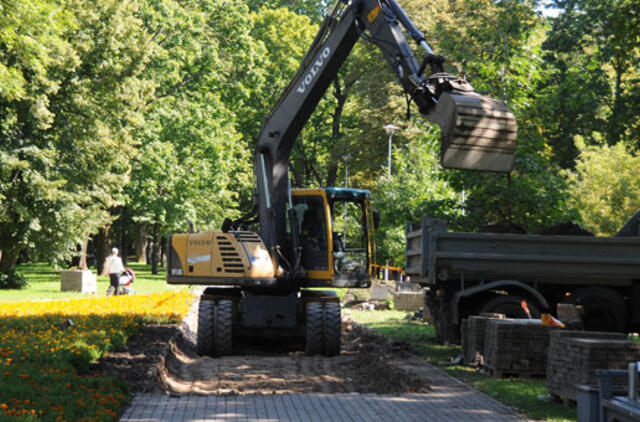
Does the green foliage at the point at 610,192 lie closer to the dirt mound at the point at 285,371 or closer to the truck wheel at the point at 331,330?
the dirt mound at the point at 285,371

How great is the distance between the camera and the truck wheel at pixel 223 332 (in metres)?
15.7

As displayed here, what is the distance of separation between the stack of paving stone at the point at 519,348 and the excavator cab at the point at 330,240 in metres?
5.07

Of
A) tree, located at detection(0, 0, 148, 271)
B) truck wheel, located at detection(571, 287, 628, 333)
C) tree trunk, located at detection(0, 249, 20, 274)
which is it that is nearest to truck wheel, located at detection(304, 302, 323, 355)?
truck wheel, located at detection(571, 287, 628, 333)

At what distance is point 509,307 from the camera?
566 inches

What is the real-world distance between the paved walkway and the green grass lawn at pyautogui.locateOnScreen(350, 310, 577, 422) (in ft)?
0.85

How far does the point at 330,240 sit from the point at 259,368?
3.15 meters

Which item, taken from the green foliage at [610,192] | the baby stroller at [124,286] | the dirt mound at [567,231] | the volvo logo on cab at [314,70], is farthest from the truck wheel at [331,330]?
the green foliage at [610,192]

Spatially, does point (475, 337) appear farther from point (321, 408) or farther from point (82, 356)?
point (82, 356)

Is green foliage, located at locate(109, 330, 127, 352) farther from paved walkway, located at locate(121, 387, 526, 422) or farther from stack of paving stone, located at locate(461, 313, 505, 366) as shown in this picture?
stack of paving stone, located at locate(461, 313, 505, 366)

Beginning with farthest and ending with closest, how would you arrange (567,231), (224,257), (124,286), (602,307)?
(124,286), (567,231), (224,257), (602,307)

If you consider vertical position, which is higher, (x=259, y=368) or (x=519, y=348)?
(x=519, y=348)

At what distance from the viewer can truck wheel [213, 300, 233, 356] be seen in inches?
618

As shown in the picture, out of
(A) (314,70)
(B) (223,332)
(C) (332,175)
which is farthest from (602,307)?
(C) (332,175)

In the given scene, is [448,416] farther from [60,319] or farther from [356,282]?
[60,319]
